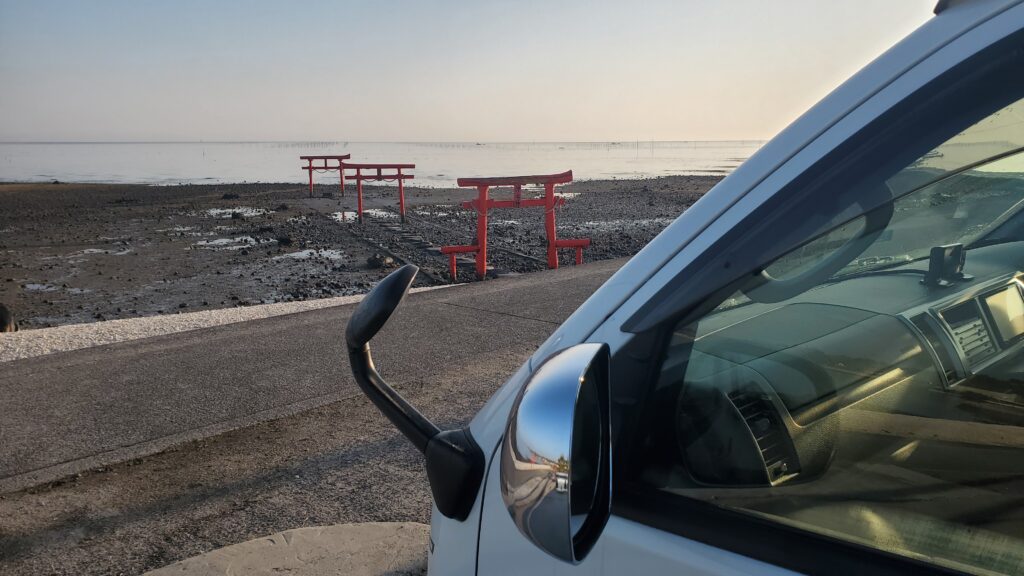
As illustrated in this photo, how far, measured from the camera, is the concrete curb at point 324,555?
3104 millimetres

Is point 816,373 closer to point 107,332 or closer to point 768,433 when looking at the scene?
point 768,433

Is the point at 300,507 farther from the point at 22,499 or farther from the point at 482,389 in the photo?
the point at 482,389

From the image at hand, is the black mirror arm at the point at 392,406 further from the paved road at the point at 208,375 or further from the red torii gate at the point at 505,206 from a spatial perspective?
the red torii gate at the point at 505,206

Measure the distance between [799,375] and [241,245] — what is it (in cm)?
1718

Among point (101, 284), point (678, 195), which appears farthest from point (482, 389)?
point (678, 195)

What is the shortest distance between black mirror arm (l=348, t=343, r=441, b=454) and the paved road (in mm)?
3077

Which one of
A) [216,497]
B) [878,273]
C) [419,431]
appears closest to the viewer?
[878,273]

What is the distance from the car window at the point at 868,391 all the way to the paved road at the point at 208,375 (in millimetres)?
3795

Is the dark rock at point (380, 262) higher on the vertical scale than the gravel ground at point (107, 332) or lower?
lower

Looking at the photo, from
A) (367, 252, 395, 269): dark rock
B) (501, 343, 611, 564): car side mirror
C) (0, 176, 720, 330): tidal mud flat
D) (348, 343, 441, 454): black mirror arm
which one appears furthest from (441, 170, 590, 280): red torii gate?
(501, 343, 611, 564): car side mirror

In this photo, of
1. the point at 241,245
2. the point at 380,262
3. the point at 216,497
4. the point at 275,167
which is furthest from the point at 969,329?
the point at 275,167

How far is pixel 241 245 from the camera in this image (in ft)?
56.8

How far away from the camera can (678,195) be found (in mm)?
31328

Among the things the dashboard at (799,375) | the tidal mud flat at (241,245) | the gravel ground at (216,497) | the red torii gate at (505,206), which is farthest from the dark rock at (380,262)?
the dashboard at (799,375)
